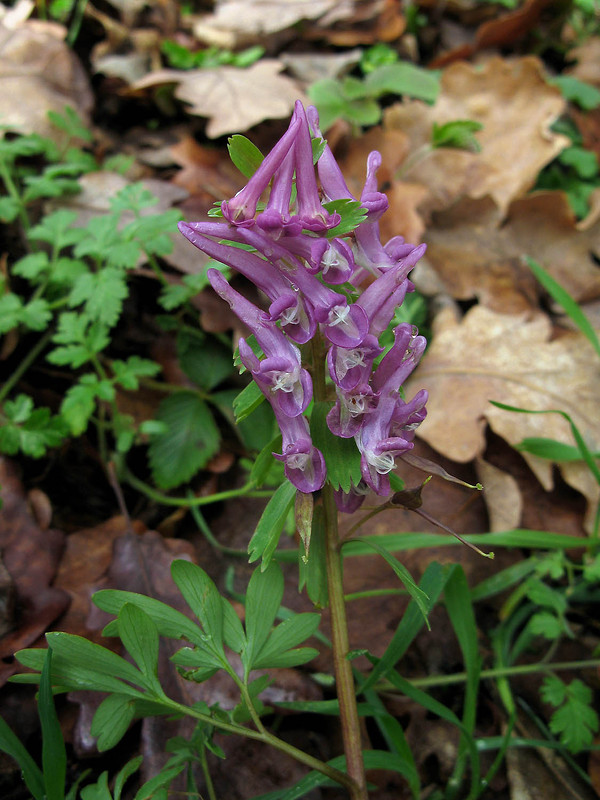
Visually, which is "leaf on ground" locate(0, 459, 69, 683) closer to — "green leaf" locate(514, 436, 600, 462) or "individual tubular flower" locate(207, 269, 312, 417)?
"individual tubular flower" locate(207, 269, 312, 417)

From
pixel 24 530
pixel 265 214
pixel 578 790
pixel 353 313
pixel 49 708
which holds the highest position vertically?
pixel 265 214

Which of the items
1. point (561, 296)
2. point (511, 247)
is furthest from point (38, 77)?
point (561, 296)

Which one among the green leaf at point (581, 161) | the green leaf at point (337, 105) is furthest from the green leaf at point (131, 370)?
the green leaf at point (581, 161)

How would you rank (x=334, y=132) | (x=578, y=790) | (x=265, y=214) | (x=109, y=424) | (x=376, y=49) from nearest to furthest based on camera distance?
(x=265, y=214)
(x=578, y=790)
(x=109, y=424)
(x=334, y=132)
(x=376, y=49)

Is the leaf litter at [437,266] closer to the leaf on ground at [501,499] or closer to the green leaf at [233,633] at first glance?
the leaf on ground at [501,499]

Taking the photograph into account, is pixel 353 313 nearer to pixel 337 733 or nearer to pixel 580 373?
pixel 337 733

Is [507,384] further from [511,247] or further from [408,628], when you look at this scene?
[408,628]

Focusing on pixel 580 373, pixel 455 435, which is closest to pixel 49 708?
pixel 455 435

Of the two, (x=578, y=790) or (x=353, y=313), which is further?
(x=578, y=790)
